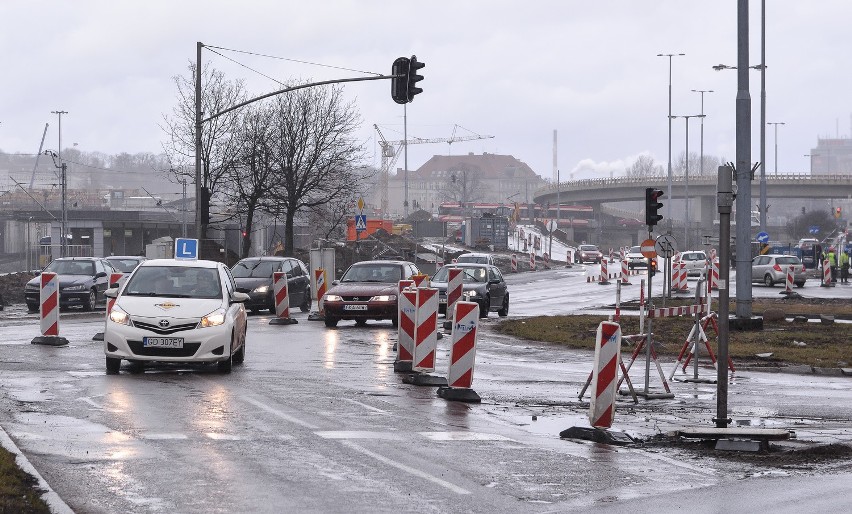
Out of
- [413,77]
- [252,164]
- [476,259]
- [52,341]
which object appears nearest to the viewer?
[52,341]

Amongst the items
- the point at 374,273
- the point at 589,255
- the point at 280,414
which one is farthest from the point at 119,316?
the point at 589,255

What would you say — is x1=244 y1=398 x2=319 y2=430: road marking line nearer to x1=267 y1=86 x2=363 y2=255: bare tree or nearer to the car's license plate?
the car's license plate

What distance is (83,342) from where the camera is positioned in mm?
25109

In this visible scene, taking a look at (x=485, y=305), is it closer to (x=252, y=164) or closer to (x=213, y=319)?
(x=213, y=319)

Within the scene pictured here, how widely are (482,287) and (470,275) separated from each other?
1.14m

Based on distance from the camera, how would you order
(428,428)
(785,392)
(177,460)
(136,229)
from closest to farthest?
(177,460)
(428,428)
(785,392)
(136,229)

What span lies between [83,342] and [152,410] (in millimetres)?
11993

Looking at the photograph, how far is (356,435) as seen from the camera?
12.1 metres

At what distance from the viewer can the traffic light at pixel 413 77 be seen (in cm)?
3150

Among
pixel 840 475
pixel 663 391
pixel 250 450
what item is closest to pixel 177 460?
pixel 250 450

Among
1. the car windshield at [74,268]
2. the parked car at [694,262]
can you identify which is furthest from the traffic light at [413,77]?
the parked car at [694,262]

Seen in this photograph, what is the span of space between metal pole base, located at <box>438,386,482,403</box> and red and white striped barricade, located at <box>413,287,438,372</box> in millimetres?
2212

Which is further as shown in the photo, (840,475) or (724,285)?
(724,285)

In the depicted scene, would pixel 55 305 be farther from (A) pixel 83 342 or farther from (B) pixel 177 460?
(B) pixel 177 460
